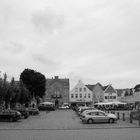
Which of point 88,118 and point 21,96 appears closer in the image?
point 88,118

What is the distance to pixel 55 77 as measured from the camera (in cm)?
14288

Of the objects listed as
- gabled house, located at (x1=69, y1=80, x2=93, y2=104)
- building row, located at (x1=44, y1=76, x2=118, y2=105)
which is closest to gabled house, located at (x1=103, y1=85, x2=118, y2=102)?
building row, located at (x1=44, y1=76, x2=118, y2=105)

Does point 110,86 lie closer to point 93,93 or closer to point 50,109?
point 93,93

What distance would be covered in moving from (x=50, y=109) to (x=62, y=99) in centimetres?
3951

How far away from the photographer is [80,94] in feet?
445

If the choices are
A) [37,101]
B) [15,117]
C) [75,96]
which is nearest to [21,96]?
[15,117]

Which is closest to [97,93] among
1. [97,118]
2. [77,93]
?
[77,93]

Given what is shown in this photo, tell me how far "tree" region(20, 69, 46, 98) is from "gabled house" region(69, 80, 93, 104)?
3260 cm

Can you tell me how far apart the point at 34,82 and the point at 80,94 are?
35.0 meters

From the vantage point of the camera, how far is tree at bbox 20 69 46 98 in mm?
103688

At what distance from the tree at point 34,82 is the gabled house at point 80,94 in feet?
107

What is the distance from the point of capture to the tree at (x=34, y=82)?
340ft

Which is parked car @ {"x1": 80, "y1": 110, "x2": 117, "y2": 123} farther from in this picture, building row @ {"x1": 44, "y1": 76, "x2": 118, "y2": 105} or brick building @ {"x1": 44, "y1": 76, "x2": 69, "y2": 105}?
brick building @ {"x1": 44, "y1": 76, "x2": 69, "y2": 105}

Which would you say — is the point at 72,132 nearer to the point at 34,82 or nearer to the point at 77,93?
the point at 34,82
